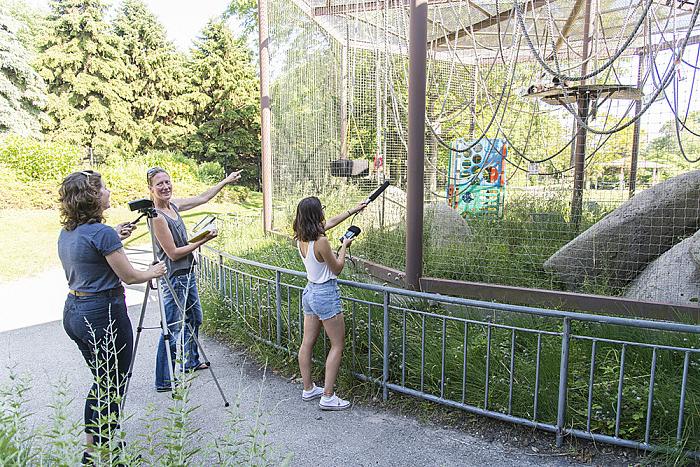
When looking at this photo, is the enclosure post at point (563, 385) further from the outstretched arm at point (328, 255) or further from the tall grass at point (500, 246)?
the tall grass at point (500, 246)

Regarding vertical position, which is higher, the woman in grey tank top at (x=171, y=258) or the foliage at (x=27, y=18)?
the foliage at (x=27, y=18)

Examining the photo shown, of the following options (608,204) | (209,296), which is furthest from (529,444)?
(608,204)

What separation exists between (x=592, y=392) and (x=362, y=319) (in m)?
1.81

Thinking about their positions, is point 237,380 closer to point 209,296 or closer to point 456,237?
point 209,296

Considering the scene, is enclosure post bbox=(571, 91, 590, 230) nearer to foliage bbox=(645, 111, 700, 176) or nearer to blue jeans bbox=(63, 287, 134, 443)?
foliage bbox=(645, 111, 700, 176)

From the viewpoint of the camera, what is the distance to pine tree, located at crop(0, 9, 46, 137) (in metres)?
20.6

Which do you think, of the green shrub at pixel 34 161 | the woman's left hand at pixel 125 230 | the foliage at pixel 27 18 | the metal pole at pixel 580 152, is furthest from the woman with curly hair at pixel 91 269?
the foliage at pixel 27 18

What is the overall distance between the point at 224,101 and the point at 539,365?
963 inches

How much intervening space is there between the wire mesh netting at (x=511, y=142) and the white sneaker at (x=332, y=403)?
6.97 feet

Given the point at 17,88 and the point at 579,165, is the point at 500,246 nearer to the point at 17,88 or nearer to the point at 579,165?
the point at 579,165

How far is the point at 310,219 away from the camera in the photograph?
3.50m

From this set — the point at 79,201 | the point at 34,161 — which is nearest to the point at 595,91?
the point at 79,201

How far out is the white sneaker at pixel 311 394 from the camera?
150 inches

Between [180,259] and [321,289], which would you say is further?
[180,259]
